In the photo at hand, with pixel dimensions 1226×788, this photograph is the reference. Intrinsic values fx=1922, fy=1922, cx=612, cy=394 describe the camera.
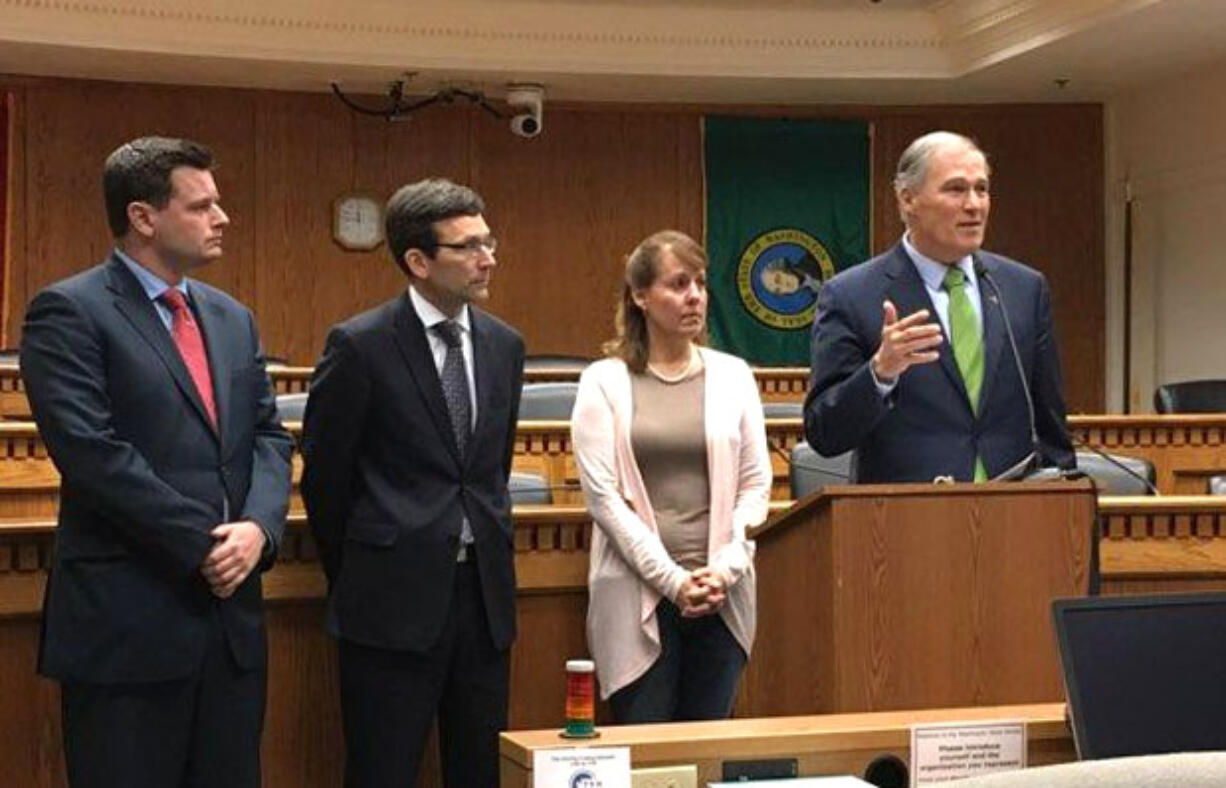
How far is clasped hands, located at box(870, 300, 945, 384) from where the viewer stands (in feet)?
9.28

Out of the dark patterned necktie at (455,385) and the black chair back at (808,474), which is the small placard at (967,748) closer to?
the dark patterned necktie at (455,385)

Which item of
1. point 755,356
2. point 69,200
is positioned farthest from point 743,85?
point 69,200

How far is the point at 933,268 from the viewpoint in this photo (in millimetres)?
3215

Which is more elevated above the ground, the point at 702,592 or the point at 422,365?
the point at 422,365

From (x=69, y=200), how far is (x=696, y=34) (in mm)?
3326

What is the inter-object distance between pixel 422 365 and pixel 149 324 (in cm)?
56

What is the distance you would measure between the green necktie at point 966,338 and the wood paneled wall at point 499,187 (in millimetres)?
7374

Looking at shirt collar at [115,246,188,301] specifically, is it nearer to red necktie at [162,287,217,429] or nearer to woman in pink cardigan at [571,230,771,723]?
red necktie at [162,287,217,429]

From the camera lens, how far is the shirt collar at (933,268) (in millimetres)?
3213

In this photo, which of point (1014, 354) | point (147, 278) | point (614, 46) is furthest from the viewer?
point (614, 46)

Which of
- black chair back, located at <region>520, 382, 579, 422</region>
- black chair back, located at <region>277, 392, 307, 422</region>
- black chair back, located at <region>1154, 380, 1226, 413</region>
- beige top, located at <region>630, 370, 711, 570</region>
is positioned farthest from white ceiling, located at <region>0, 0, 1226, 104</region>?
beige top, located at <region>630, 370, 711, 570</region>

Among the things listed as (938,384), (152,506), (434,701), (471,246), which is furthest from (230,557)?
(938,384)

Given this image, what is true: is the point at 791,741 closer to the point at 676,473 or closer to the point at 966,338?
the point at 966,338

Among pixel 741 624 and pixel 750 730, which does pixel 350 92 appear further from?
pixel 750 730
